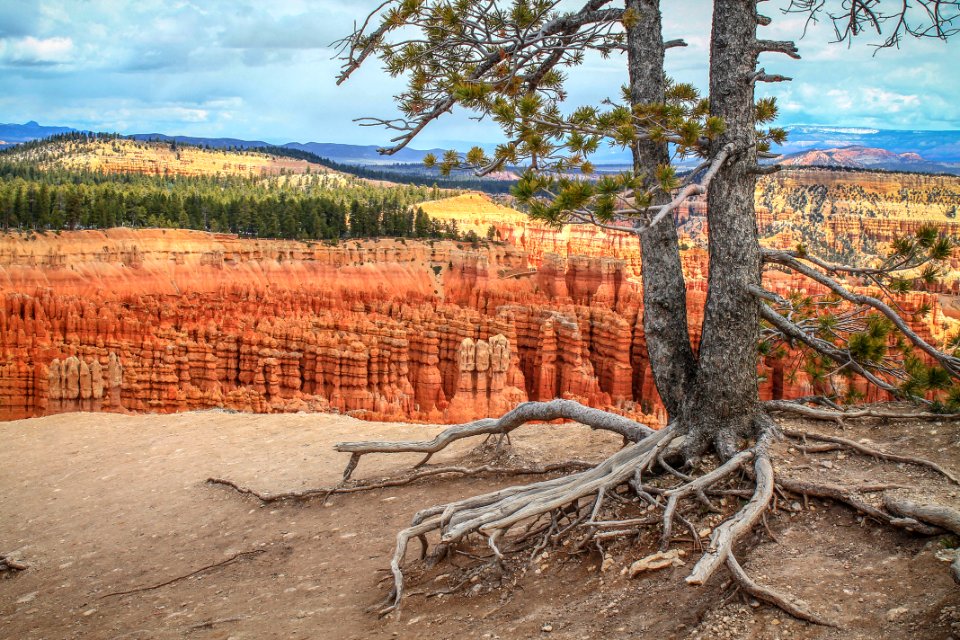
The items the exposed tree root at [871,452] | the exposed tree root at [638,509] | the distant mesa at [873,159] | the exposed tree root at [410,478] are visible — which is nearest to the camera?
the exposed tree root at [638,509]

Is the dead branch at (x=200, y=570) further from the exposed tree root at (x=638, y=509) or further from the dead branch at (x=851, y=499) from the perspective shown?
the dead branch at (x=851, y=499)

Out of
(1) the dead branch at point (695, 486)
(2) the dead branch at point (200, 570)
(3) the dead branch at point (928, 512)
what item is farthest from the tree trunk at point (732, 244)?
(2) the dead branch at point (200, 570)

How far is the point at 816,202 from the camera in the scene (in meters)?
89.1

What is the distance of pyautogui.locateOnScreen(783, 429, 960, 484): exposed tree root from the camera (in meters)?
5.18

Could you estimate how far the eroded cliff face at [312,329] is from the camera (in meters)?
27.2

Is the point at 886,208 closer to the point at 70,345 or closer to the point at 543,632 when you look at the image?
the point at 70,345

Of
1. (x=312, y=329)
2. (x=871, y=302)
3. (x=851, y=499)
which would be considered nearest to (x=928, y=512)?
(x=851, y=499)

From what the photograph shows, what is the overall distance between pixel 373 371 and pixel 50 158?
106 m

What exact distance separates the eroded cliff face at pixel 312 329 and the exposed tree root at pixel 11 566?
51.7ft

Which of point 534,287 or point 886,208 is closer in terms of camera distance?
point 534,287

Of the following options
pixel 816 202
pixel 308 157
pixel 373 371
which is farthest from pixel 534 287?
pixel 308 157

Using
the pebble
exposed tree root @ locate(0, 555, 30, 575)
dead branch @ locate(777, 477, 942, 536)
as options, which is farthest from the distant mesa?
the pebble

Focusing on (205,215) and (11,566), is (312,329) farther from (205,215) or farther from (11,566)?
(205,215)

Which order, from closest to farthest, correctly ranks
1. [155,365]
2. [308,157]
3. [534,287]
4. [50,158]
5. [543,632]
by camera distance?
[543,632]
[155,365]
[534,287]
[50,158]
[308,157]
